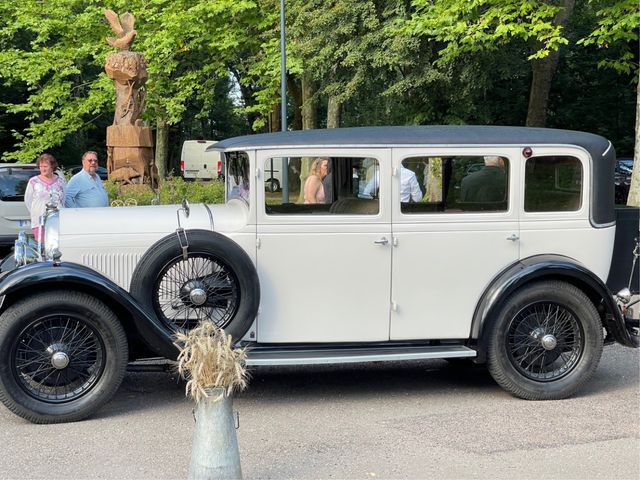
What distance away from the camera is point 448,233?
5.77 meters

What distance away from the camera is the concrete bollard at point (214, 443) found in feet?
13.0

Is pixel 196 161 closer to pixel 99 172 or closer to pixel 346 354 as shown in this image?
pixel 99 172

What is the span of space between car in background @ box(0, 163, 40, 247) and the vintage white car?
7.68 metres

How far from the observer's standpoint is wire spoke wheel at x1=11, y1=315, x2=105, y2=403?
5219mm

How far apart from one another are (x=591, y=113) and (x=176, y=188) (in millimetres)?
22913

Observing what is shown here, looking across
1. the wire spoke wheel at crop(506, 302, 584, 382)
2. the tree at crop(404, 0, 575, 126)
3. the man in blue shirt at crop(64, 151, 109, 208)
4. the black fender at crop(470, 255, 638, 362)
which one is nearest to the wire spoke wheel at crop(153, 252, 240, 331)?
the black fender at crop(470, 255, 638, 362)

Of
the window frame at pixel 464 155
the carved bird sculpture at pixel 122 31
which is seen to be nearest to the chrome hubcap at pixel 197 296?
the window frame at pixel 464 155

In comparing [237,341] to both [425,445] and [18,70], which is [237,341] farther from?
[18,70]

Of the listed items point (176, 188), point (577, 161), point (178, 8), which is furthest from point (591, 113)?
point (577, 161)

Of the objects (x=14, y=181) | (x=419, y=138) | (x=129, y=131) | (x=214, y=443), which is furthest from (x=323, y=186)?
(x=129, y=131)

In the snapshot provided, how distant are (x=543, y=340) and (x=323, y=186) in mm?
1997

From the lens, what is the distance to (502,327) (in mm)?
5754

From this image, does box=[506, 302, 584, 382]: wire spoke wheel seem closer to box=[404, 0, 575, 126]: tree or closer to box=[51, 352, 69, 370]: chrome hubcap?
box=[51, 352, 69, 370]: chrome hubcap

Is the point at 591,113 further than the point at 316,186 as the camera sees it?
Yes
